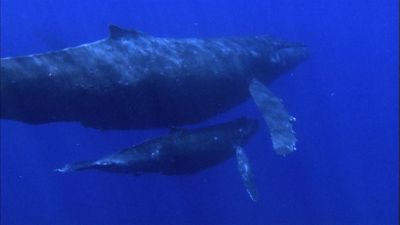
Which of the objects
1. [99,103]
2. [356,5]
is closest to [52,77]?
[99,103]

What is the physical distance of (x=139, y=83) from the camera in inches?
483

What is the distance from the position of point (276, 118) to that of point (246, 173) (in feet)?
5.22

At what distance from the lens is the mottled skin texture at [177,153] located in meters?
12.3

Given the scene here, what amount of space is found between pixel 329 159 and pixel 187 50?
12841 millimetres

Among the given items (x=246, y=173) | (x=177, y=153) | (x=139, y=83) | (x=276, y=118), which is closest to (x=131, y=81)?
(x=139, y=83)

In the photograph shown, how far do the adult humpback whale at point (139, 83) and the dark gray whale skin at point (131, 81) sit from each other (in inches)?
0.8

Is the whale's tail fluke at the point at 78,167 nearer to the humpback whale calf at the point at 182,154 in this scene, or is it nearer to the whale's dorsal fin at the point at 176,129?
the humpback whale calf at the point at 182,154

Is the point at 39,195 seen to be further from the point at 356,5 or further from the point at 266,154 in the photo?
the point at 356,5

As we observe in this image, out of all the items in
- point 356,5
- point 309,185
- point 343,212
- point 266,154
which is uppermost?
point 356,5

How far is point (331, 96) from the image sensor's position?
2661cm

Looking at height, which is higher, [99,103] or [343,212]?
[99,103]

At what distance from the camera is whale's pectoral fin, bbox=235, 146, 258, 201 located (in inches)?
514

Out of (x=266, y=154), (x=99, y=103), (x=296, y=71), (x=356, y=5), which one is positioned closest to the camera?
(x=99, y=103)

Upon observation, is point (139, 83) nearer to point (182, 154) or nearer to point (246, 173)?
point (182, 154)
